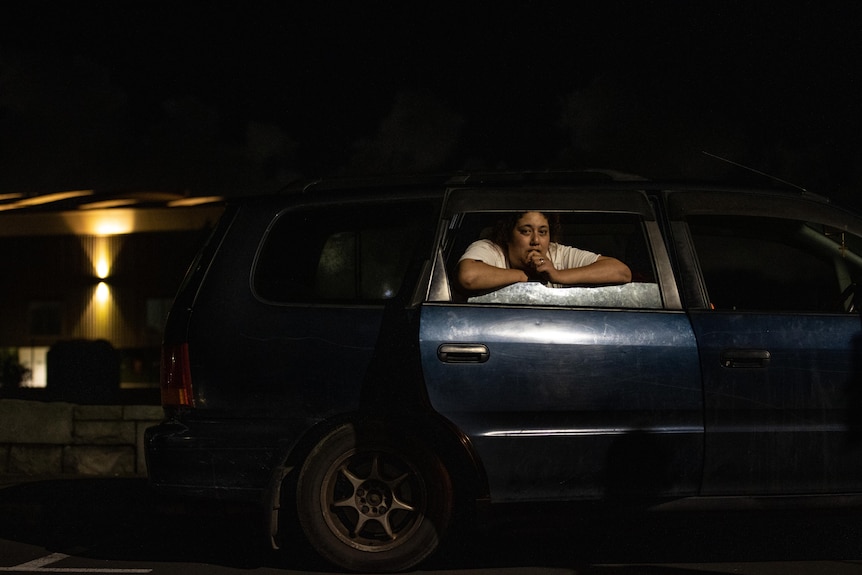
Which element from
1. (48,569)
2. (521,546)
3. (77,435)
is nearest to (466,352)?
(521,546)

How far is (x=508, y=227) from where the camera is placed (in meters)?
5.34

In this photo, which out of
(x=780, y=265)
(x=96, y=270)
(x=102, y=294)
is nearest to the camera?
(x=780, y=265)

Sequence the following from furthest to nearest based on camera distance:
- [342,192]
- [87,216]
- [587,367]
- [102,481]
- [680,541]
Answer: [87,216] < [102,481] < [680,541] < [342,192] < [587,367]

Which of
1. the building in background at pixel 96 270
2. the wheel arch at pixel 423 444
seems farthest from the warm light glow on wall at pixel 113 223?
the wheel arch at pixel 423 444

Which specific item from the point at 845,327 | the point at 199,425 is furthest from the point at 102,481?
the point at 845,327

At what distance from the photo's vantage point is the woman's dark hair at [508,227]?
17.5 ft

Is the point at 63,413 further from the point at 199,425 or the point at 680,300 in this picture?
the point at 680,300

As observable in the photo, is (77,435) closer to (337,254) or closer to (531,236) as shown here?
(337,254)

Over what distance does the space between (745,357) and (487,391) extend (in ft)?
3.80

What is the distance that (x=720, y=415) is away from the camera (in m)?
4.96

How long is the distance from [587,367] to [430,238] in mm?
924

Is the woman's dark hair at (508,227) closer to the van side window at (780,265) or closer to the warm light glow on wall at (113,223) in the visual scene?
the van side window at (780,265)

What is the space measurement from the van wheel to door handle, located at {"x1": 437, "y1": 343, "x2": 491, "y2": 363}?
1.47 feet

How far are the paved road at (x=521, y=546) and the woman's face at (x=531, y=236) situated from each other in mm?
1177
